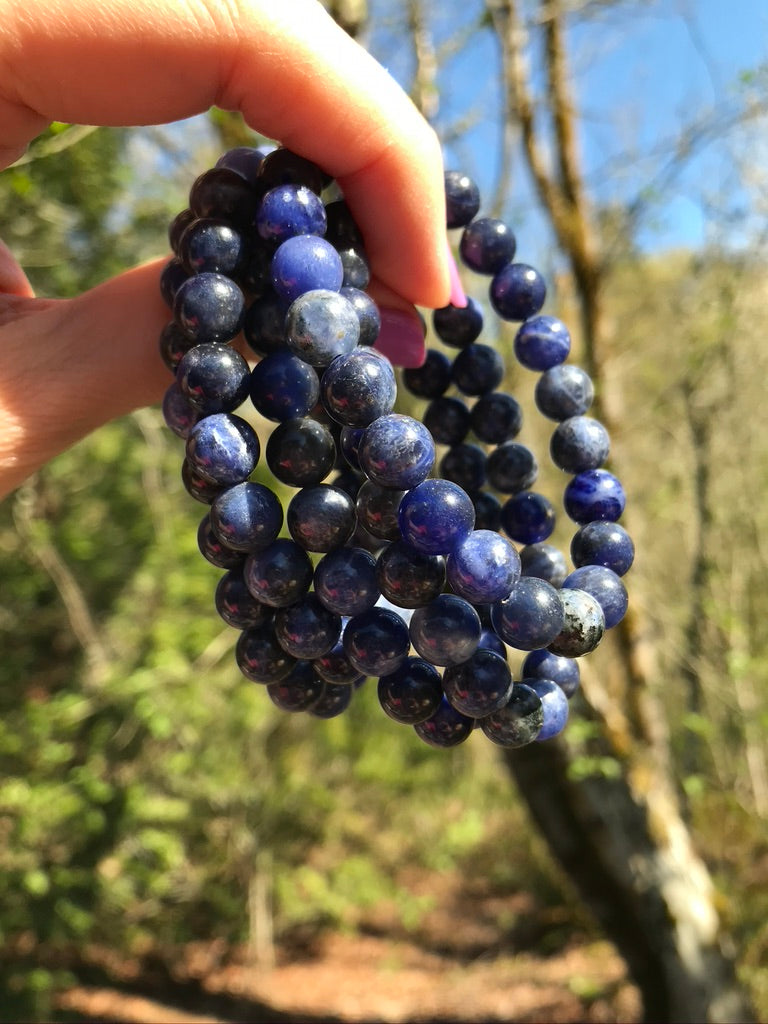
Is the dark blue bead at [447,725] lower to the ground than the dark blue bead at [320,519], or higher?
lower

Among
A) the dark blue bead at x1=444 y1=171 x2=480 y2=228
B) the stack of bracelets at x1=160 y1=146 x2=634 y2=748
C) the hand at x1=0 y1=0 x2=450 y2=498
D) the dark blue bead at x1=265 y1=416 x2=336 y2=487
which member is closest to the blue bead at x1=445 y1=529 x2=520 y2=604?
the stack of bracelets at x1=160 y1=146 x2=634 y2=748

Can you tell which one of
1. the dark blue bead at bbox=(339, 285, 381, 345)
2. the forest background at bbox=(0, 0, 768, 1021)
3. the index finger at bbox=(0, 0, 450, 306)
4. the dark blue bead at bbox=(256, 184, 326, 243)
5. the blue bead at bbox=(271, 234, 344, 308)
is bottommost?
the forest background at bbox=(0, 0, 768, 1021)

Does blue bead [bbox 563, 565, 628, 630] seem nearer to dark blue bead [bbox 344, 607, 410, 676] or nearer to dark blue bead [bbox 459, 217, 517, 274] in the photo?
dark blue bead [bbox 344, 607, 410, 676]

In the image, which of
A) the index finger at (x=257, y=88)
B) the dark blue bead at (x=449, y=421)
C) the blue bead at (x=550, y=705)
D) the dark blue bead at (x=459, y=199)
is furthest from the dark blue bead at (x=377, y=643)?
the dark blue bead at (x=459, y=199)

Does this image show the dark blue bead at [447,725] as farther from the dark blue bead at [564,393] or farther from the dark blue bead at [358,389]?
the dark blue bead at [564,393]

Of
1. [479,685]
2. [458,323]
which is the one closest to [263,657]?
[479,685]

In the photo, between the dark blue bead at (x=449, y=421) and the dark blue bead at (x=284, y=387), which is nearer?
the dark blue bead at (x=284, y=387)

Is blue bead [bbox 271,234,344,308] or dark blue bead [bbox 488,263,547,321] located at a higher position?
blue bead [bbox 271,234,344,308]
